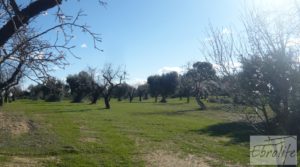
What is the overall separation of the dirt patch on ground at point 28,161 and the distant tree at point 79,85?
58.1 meters

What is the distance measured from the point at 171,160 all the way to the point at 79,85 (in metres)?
67.0

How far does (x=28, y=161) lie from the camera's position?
14.6 meters

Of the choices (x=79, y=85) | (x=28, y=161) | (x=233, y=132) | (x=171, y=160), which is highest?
(x=79, y=85)

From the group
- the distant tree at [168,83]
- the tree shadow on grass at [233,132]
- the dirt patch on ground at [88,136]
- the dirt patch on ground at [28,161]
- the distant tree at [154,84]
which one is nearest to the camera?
the dirt patch on ground at [28,161]

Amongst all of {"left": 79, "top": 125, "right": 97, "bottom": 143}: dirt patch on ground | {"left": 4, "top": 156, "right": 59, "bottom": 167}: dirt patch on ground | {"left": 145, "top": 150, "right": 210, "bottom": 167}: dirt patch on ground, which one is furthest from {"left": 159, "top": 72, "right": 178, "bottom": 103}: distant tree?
{"left": 4, "top": 156, "right": 59, "bottom": 167}: dirt patch on ground

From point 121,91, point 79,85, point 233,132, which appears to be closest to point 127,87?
point 121,91

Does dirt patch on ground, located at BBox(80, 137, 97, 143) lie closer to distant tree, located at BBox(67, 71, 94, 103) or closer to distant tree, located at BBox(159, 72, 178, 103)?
distant tree, located at BBox(67, 71, 94, 103)

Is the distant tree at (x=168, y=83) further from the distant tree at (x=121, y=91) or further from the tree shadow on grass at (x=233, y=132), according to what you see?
the tree shadow on grass at (x=233, y=132)

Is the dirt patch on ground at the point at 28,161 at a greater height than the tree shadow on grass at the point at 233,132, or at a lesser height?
lesser

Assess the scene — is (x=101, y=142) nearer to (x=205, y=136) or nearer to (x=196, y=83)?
(x=205, y=136)

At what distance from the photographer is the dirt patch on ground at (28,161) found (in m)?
13.9

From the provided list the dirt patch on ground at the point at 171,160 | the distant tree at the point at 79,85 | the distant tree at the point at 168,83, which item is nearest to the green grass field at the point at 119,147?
the dirt patch on ground at the point at 171,160

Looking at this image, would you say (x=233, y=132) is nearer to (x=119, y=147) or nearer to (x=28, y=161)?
(x=119, y=147)

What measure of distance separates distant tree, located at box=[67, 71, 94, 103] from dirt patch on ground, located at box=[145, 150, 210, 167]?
5735 cm
